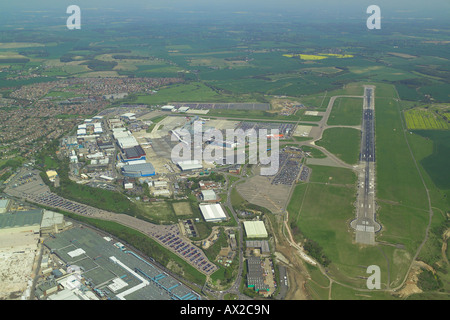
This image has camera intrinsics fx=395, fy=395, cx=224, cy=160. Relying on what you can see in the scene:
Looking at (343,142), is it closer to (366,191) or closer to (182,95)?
(366,191)

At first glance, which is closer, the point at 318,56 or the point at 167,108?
the point at 167,108

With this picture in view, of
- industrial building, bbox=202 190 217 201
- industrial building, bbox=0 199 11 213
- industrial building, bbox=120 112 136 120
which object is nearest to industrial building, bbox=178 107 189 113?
industrial building, bbox=120 112 136 120

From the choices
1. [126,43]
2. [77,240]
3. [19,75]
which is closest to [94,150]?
[77,240]

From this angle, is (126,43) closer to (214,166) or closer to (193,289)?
(214,166)

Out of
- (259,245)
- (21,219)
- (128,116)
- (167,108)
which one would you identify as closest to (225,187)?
(259,245)

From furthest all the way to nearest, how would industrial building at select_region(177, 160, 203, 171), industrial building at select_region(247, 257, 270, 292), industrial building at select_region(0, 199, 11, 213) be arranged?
industrial building at select_region(177, 160, 203, 171) < industrial building at select_region(0, 199, 11, 213) < industrial building at select_region(247, 257, 270, 292)

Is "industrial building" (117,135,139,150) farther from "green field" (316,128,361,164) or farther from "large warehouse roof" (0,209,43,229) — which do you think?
"green field" (316,128,361,164)
